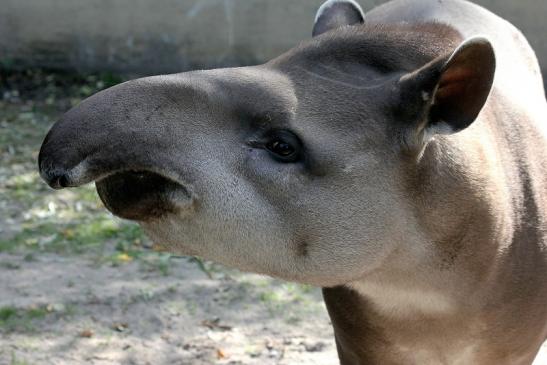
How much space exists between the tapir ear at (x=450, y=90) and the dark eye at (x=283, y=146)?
1.08 feet

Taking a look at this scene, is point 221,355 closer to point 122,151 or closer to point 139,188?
point 139,188

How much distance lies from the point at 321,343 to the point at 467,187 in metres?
2.03

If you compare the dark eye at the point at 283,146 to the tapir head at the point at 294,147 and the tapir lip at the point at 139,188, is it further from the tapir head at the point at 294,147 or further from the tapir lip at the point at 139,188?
the tapir lip at the point at 139,188

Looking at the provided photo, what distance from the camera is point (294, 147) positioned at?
241 centimetres

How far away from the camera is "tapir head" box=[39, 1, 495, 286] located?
7.41 ft

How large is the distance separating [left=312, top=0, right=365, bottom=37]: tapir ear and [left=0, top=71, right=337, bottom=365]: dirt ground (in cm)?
187

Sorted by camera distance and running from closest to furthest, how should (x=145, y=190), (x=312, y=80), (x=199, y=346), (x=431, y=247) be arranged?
(x=145, y=190) < (x=312, y=80) < (x=431, y=247) < (x=199, y=346)

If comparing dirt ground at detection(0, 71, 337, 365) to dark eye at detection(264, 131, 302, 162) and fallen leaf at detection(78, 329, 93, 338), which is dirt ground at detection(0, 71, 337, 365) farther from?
dark eye at detection(264, 131, 302, 162)

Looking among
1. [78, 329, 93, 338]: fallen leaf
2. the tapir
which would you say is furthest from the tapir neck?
[78, 329, 93, 338]: fallen leaf

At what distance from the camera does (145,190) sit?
2.32 metres

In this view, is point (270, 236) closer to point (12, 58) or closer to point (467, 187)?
point (467, 187)

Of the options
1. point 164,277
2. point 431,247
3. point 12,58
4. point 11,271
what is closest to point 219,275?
point 164,277

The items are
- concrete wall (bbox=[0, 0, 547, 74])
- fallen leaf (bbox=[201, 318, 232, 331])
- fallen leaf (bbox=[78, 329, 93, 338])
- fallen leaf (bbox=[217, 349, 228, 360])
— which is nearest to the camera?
fallen leaf (bbox=[217, 349, 228, 360])

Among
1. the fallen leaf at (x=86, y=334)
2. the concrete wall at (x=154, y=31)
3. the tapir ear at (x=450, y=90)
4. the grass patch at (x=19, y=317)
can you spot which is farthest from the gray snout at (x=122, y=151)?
the concrete wall at (x=154, y=31)
